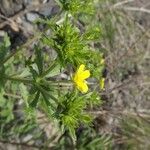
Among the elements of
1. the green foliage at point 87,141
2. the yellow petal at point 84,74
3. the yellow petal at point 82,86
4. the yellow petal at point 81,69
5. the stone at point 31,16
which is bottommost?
the green foliage at point 87,141

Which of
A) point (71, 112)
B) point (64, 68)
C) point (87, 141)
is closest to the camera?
point (71, 112)

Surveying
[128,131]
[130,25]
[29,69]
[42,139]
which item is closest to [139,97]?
[128,131]

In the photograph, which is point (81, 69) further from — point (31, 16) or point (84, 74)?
point (31, 16)

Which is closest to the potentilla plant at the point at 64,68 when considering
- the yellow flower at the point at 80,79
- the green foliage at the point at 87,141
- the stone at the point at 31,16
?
the yellow flower at the point at 80,79

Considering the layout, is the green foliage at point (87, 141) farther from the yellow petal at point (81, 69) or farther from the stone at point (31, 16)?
the yellow petal at point (81, 69)

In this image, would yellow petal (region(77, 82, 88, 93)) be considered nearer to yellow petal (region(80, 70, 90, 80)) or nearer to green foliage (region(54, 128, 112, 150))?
yellow petal (region(80, 70, 90, 80))

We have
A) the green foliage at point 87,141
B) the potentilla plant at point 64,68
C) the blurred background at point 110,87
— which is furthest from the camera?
the green foliage at point 87,141

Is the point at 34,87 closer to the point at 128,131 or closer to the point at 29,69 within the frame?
the point at 29,69

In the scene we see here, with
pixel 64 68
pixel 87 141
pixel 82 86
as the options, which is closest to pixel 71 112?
pixel 82 86
